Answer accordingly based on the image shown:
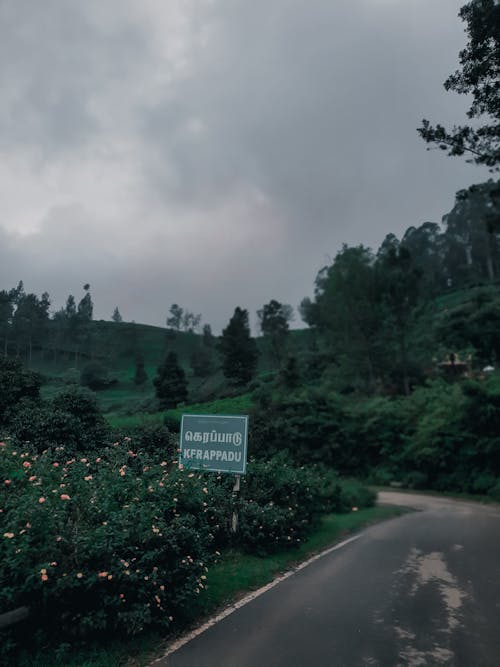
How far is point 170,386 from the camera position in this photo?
50.7 metres

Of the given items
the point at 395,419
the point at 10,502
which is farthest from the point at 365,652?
the point at 395,419

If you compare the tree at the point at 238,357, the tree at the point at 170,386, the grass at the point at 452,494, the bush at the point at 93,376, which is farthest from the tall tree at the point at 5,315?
the tree at the point at 238,357

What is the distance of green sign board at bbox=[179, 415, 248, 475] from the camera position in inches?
371

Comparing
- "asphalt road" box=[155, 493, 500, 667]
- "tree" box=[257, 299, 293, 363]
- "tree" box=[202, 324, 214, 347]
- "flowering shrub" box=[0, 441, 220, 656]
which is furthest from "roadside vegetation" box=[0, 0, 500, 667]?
"tree" box=[202, 324, 214, 347]

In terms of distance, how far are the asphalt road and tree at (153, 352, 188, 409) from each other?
40.9 m

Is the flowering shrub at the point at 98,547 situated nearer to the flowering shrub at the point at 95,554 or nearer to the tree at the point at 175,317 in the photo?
the flowering shrub at the point at 95,554

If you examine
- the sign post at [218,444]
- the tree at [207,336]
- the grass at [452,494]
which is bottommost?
the grass at [452,494]

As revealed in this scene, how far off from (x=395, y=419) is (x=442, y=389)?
3.60 m

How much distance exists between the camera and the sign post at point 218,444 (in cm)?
941

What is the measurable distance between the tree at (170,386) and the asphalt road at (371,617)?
134ft

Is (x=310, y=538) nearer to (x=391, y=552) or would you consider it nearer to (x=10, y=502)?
(x=391, y=552)

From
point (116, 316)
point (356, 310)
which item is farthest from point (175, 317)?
point (356, 310)

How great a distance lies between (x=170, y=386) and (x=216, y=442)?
41.9m

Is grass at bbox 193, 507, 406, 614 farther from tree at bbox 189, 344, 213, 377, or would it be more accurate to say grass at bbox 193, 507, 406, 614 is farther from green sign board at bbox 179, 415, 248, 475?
tree at bbox 189, 344, 213, 377
